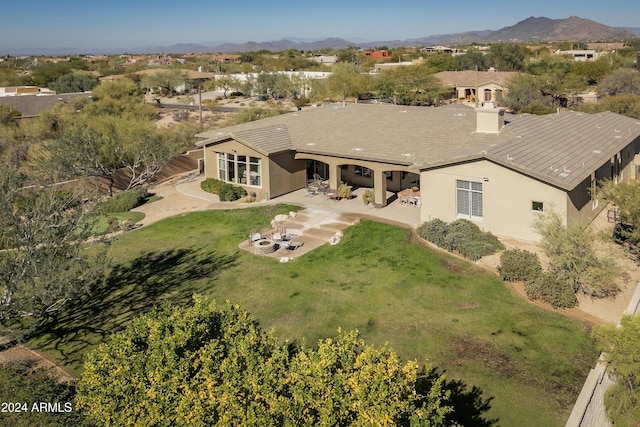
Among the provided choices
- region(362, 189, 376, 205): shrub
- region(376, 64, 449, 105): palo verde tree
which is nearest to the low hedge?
region(362, 189, 376, 205): shrub

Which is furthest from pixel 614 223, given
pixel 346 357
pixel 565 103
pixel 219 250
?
pixel 565 103

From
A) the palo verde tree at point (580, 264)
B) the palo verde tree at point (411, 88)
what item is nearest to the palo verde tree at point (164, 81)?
the palo verde tree at point (411, 88)

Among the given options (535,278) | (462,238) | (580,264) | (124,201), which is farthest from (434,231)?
(124,201)

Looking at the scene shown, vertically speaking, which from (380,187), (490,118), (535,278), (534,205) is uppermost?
(490,118)

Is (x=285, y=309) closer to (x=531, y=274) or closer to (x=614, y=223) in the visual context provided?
(x=531, y=274)

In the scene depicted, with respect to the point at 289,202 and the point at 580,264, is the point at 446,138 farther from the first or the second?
the point at 580,264

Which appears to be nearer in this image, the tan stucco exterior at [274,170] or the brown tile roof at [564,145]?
the brown tile roof at [564,145]

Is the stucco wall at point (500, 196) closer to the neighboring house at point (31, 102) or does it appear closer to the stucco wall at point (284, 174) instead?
the stucco wall at point (284, 174)
